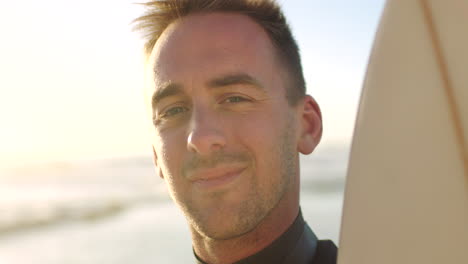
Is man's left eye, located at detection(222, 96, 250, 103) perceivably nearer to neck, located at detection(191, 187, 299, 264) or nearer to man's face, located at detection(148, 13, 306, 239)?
man's face, located at detection(148, 13, 306, 239)

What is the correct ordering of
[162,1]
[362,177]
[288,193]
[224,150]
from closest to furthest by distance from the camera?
[362,177], [224,150], [288,193], [162,1]

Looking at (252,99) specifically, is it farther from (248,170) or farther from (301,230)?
(301,230)

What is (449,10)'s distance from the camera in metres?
1.43

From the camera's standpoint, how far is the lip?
71.8 inches

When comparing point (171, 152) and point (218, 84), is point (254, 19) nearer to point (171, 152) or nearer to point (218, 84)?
point (218, 84)

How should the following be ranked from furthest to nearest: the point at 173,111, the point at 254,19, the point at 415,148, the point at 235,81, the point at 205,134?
1. the point at 254,19
2. the point at 173,111
3. the point at 235,81
4. the point at 205,134
5. the point at 415,148

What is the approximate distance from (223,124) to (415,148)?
68cm

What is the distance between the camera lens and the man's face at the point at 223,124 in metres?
1.83

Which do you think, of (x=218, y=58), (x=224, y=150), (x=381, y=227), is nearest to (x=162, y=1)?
(x=218, y=58)

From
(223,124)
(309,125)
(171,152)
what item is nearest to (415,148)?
(223,124)

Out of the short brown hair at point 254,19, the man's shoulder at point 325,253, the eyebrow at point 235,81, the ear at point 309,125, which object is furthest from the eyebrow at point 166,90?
the man's shoulder at point 325,253

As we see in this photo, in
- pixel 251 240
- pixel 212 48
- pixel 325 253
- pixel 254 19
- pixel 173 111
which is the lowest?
pixel 325 253

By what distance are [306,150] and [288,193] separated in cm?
20

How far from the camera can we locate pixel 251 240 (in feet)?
6.45
